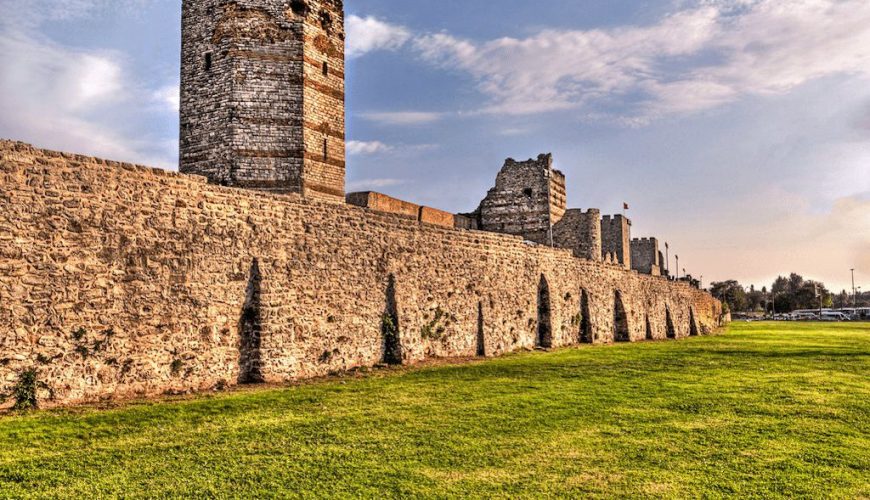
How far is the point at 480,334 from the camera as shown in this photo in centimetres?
1730

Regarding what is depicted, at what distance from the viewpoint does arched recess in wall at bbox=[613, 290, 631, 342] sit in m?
26.2

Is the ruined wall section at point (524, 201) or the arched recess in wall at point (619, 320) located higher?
the ruined wall section at point (524, 201)

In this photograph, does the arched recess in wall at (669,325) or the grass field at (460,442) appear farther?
the arched recess in wall at (669,325)

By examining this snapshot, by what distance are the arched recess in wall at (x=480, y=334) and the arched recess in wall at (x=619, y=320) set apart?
34.9 feet

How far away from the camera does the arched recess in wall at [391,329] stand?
14164 mm

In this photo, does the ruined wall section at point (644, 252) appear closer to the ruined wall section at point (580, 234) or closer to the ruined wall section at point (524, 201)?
the ruined wall section at point (580, 234)

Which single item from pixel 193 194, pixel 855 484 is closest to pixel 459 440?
pixel 855 484

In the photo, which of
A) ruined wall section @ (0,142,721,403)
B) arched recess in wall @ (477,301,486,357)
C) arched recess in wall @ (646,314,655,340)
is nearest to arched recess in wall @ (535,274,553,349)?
arched recess in wall @ (477,301,486,357)

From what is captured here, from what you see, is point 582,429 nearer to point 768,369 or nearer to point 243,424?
point 243,424

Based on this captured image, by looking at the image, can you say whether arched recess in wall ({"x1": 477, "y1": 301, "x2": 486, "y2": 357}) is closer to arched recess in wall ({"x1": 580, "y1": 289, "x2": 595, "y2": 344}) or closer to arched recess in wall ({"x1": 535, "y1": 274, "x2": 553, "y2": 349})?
arched recess in wall ({"x1": 535, "y1": 274, "x2": 553, "y2": 349})

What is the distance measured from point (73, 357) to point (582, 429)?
691 centimetres

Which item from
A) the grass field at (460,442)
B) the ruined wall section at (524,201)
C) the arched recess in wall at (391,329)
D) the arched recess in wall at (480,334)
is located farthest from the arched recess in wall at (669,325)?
the arched recess in wall at (391,329)

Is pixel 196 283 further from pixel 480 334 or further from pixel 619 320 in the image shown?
pixel 619 320

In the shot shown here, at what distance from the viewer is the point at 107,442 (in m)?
7.01
